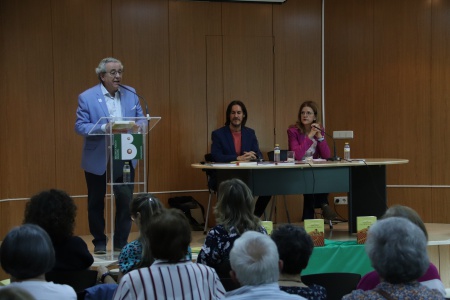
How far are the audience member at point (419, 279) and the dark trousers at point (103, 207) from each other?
2.49m

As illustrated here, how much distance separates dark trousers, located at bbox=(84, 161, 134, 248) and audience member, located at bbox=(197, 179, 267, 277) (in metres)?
1.39

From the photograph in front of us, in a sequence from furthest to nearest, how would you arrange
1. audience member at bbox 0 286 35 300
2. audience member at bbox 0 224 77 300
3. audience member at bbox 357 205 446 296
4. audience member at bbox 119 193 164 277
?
audience member at bbox 119 193 164 277 < audience member at bbox 357 205 446 296 < audience member at bbox 0 224 77 300 < audience member at bbox 0 286 35 300

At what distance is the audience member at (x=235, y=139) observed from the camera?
686 cm

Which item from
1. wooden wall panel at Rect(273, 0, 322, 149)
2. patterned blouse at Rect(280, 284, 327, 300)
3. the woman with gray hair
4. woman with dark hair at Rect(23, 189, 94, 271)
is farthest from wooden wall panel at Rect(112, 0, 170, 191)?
the woman with gray hair

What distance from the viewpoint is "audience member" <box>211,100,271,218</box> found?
6.86 m

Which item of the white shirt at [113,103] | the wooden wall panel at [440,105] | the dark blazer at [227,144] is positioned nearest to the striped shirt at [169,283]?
the white shirt at [113,103]

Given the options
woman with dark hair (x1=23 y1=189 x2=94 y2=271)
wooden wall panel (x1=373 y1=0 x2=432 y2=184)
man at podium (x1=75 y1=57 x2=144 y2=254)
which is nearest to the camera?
woman with dark hair (x1=23 y1=189 x2=94 y2=271)

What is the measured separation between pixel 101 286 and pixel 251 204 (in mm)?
1144

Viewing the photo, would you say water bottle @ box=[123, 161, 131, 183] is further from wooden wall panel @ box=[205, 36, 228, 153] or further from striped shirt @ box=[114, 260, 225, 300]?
wooden wall panel @ box=[205, 36, 228, 153]

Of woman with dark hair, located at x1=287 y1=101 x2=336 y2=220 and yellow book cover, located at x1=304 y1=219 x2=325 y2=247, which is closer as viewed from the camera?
yellow book cover, located at x1=304 y1=219 x2=325 y2=247

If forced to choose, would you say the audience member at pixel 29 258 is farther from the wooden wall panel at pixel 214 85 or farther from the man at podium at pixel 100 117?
the wooden wall panel at pixel 214 85

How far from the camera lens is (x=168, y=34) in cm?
759

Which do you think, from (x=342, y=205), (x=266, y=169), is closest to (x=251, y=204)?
(x=266, y=169)

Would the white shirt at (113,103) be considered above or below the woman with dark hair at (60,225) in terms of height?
above
